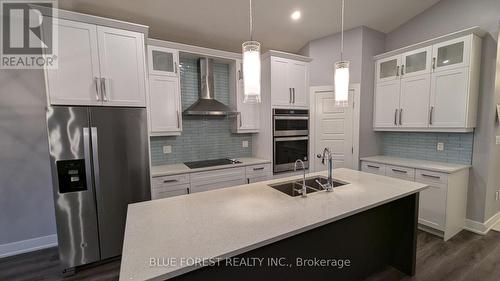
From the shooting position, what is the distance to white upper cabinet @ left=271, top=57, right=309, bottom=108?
338 centimetres

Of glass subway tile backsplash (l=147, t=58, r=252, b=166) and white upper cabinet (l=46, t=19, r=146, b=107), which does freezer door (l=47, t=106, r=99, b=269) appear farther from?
glass subway tile backsplash (l=147, t=58, r=252, b=166)

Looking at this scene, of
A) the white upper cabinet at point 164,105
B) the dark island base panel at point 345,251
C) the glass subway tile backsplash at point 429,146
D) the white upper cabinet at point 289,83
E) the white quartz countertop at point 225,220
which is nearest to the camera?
the white quartz countertop at point 225,220

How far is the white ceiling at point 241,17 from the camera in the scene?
2.59 m

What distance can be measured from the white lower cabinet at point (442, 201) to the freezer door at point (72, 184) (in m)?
3.92

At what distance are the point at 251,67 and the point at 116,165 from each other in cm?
184

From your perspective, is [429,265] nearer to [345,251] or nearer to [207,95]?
[345,251]

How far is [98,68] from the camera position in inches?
89.4

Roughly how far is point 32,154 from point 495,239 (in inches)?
225

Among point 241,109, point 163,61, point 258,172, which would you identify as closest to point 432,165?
point 258,172

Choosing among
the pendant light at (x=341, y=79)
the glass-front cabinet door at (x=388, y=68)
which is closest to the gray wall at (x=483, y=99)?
the glass-front cabinet door at (x=388, y=68)

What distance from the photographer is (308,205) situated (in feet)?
5.23

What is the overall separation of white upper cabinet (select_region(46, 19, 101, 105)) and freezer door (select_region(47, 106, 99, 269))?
0.15 meters

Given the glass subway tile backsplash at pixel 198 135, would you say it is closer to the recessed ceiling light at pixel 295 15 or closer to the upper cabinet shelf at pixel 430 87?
the recessed ceiling light at pixel 295 15

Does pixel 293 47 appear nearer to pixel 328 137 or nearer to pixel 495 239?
pixel 328 137
